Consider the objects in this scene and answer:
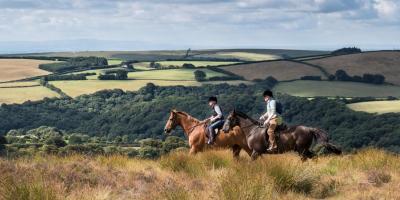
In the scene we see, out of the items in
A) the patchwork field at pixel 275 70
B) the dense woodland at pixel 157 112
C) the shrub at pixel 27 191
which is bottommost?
the dense woodland at pixel 157 112

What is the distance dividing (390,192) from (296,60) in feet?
515

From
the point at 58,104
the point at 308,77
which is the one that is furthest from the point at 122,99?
the point at 308,77

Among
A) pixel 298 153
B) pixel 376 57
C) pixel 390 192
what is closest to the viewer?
pixel 390 192

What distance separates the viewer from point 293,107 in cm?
11250

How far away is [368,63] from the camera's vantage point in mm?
155500

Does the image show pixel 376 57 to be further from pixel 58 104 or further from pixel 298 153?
pixel 298 153

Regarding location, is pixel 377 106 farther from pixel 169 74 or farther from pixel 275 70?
pixel 169 74

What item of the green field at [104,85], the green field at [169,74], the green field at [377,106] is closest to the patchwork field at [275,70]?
the green field at [169,74]

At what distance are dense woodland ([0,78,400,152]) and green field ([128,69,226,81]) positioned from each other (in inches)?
444

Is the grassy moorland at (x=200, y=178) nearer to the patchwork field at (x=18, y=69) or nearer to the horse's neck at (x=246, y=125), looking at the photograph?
the horse's neck at (x=246, y=125)

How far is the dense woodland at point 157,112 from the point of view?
9525cm

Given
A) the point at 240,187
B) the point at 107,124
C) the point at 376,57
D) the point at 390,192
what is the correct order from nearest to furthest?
1. the point at 240,187
2. the point at 390,192
3. the point at 107,124
4. the point at 376,57

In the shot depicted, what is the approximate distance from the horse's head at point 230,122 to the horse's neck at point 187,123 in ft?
6.68

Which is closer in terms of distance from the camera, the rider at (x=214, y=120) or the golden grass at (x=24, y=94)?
the rider at (x=214, y=120)
